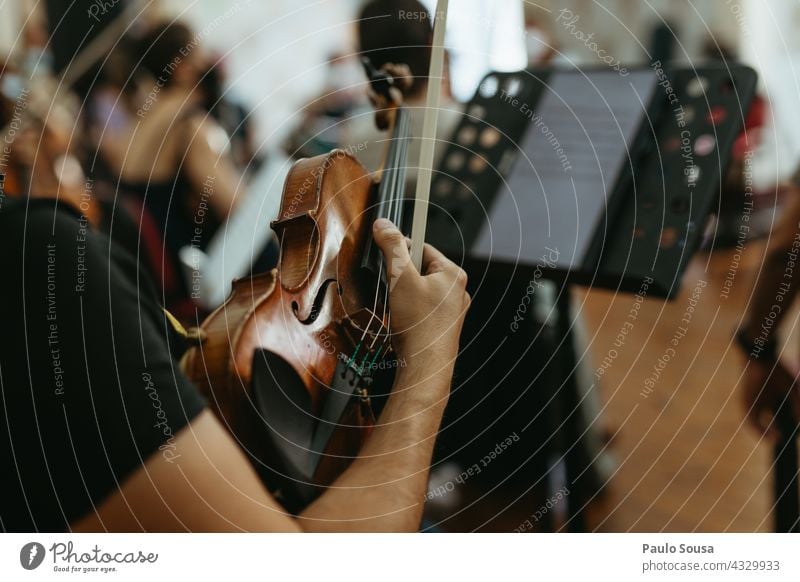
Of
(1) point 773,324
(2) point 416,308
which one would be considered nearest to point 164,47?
(2) point 416,308

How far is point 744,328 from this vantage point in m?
0.81

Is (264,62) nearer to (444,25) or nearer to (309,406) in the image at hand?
(444,25)

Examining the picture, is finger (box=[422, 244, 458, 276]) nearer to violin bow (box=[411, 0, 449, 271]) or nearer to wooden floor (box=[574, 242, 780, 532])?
violin bow (box=[411, 0, 449, 271])

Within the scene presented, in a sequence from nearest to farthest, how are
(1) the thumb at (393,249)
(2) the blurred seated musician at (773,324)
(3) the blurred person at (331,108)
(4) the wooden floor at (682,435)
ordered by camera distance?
(1) the thumb at (393,249), (3) the blurred person at (331,108), (2) the blurred seated musician at (773,324), (4) the wooden floor at (682,435)

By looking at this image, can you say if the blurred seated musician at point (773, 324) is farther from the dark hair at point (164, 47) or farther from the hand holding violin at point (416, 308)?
the dark hair at point (164, 47)

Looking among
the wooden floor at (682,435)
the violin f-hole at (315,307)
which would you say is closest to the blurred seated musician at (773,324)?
the wooden floor at (682,435)

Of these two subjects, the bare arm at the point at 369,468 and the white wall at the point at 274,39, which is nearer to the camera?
the bare arm at the point at 369,468

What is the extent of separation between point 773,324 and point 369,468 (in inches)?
21.1

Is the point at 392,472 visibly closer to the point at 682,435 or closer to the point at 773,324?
the point at 773,324

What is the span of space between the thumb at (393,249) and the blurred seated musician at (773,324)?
472 millimetres

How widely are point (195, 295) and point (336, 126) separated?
237 mm

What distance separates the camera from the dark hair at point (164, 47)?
57cm
